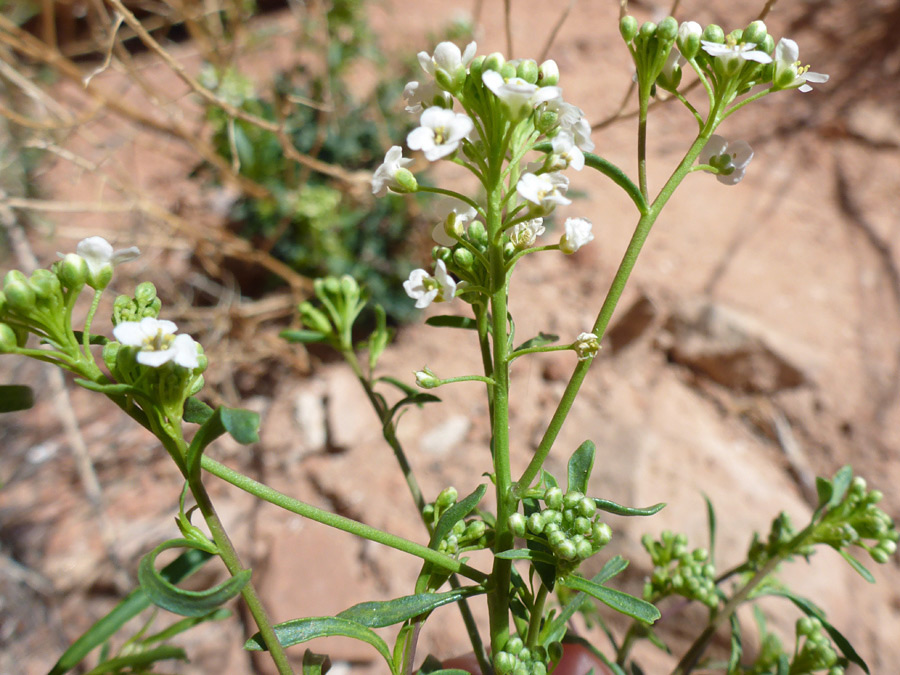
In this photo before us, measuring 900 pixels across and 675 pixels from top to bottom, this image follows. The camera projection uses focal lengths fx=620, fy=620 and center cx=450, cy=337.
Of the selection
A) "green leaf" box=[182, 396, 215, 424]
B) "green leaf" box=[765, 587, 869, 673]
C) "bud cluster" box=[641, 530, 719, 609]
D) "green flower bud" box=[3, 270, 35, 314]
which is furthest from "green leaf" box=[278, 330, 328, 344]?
"green leaf" box=[765, 587, 869, 673]

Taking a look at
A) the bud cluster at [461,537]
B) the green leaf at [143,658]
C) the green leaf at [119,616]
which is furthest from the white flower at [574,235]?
the green leaf at [143,658]

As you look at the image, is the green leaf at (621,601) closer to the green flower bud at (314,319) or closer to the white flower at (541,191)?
→ the white flower at (541,191)

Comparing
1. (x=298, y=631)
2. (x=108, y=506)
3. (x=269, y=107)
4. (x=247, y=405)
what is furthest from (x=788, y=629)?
(x=269, y=107)

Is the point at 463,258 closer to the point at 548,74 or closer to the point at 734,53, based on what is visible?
the point at 548,74

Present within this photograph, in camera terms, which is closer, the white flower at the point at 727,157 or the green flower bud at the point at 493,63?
the green flower bud at the point at 493,63

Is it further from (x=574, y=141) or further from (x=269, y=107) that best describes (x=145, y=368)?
(x=269, y=107)

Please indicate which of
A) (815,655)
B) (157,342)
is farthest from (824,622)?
(157,342)
